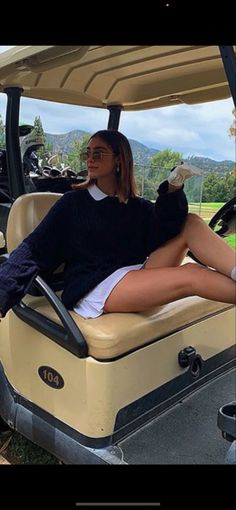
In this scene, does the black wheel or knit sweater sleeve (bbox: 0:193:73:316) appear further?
the black wheel

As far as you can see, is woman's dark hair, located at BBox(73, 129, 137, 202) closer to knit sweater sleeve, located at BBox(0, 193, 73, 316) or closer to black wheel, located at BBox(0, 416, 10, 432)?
knit sweater sleeve, located at BBox(0, 193, 73, 316)

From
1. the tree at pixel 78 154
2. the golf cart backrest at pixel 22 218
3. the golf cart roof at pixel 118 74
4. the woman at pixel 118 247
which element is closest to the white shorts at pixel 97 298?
the woman at pixel 118 247

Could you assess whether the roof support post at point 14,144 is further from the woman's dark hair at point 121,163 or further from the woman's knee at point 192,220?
the woman's knee at point 192,220

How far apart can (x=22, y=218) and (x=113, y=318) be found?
641 millimetres

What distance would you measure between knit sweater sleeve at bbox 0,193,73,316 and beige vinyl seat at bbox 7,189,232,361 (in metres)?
0.15

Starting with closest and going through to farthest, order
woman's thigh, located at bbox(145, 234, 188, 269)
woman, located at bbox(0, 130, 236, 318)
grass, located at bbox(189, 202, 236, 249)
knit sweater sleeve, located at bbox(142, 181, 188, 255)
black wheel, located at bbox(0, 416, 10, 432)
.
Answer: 1. woman, located at bbox(0, 130, 236, 318)
2. knit sweater sleeve, located at bbox(142, 181, 188, 255)
3. woman's thigh, located at bbox(145, 234, 188, 269)
4. grass, located at bbox(189, 202, 236, 249)
5. black wheel, located at bbox(0, 416, 10, 432)

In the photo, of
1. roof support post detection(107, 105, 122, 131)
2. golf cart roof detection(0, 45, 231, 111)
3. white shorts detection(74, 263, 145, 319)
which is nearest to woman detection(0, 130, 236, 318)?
white shorts detection(74, 263, 145, 319)

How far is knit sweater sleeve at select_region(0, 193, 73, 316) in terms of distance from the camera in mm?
1694

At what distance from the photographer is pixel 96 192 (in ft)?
6.57

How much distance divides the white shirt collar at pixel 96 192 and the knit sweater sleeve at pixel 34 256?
4.3 inches

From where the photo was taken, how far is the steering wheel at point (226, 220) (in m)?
2.48

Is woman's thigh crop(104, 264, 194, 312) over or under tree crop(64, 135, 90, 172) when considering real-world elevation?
under

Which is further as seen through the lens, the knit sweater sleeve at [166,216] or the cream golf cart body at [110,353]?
the knit sweater sleeve at [166,216]
